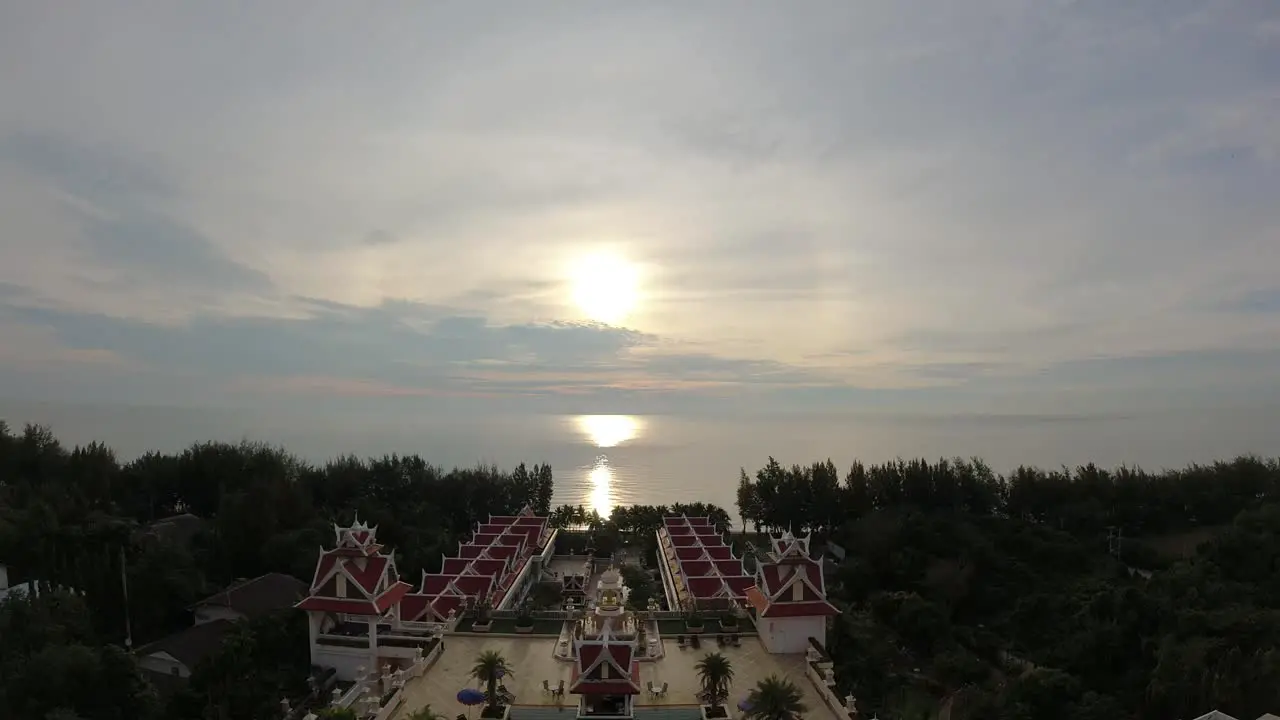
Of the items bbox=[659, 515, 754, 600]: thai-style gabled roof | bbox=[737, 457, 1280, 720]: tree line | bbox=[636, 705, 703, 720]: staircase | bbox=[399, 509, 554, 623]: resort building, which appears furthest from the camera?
bbox=[659, 515, 754, 600]: thai-style gabled roof

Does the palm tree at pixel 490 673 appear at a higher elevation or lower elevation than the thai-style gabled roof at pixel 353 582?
lower

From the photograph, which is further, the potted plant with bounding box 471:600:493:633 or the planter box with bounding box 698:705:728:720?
the potted plant with bounding box 471:600:493:633

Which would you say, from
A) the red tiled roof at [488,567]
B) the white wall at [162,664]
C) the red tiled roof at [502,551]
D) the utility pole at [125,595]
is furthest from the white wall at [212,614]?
the red tiled roof at [502,551]

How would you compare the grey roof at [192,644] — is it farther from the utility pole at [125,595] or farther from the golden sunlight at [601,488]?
the golden sunlight at [601,488]

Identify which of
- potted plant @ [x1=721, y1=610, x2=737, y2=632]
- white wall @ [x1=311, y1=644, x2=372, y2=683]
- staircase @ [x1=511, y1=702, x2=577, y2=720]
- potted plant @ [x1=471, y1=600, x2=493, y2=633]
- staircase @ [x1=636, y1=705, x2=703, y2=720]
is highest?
potted plant @ [x1=471, y1=600, x2=493, y2=633]

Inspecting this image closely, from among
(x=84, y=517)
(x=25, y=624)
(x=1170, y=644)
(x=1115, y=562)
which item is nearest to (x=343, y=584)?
(x=25, y=624)

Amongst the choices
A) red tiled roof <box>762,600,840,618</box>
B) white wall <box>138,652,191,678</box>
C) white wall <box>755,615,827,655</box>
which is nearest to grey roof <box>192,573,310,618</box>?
white wall <box>138,652,191,678</box>

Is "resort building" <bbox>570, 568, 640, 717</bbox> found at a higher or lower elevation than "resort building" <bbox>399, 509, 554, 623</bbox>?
lower

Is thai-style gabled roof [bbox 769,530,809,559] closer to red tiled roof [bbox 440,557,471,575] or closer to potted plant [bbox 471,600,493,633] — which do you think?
potted plant [bbox 471,600,493,633]
